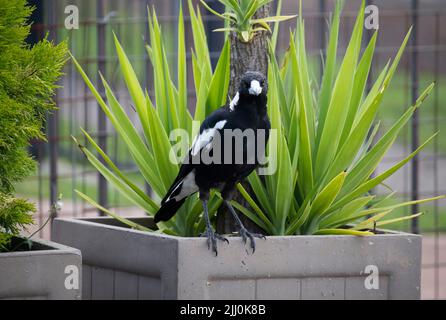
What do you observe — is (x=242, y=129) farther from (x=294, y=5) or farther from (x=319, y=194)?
(x=294, y=5)

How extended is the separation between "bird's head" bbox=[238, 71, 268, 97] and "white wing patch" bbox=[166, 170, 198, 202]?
0.35 m

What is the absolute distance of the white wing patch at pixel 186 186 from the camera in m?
3.21

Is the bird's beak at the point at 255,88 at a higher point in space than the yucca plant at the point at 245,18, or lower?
lower

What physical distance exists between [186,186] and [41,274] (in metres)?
0.79

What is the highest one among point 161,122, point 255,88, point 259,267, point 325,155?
point 255,88

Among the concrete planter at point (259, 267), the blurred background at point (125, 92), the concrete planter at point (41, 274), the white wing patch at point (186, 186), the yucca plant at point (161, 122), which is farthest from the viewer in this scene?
the blurred background at point (125, 92)

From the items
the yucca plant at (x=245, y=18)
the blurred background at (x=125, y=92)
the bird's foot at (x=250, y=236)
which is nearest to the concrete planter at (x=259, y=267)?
the bird's foot at (x=250, y=236)

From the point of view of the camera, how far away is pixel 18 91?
9.06 ft

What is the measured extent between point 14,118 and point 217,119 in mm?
731

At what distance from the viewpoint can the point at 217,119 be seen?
3.12 meters

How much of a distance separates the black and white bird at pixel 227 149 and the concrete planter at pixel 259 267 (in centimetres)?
21

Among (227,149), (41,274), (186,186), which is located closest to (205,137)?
(227,149)

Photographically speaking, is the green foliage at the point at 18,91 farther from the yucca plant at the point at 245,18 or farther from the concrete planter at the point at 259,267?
the yucca plant at the point at 245,18

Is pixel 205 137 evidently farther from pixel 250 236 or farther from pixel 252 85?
pixel 250 236
